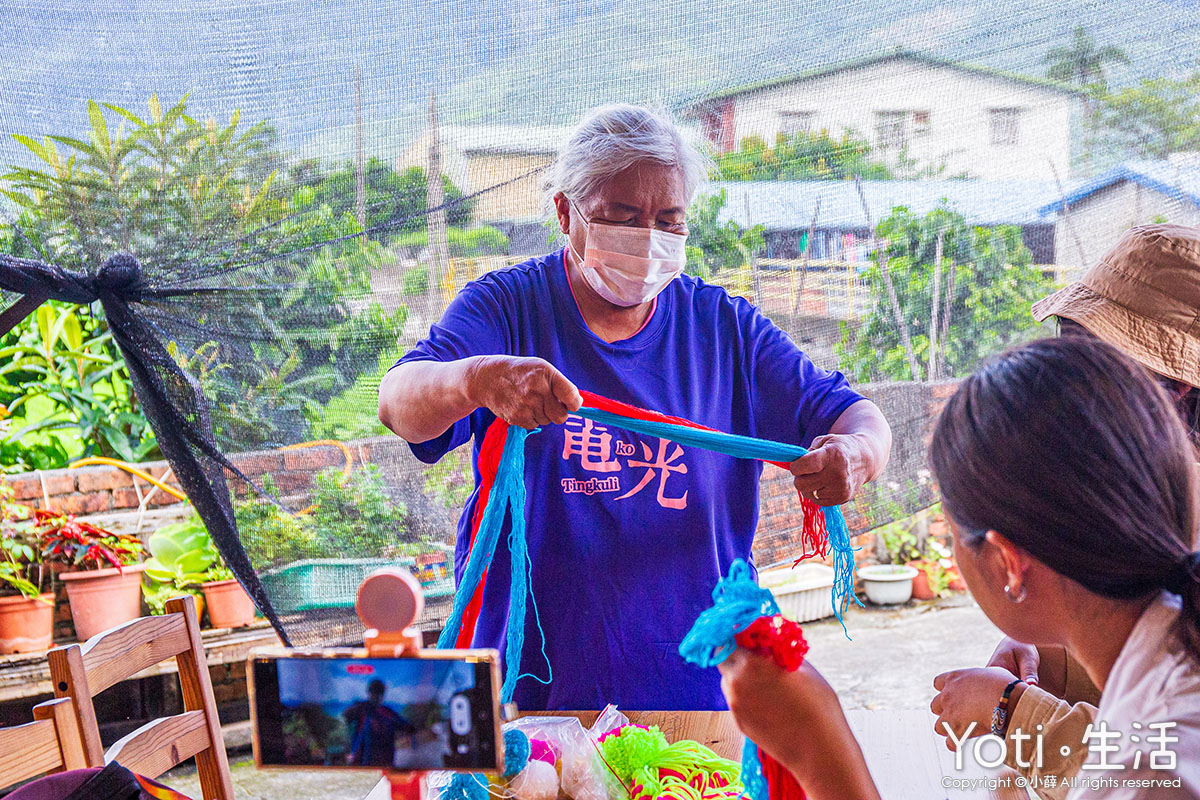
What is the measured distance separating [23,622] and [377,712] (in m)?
3.79

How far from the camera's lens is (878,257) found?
2.76 metres

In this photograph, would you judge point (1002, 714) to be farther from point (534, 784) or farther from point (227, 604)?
point (227, 604)

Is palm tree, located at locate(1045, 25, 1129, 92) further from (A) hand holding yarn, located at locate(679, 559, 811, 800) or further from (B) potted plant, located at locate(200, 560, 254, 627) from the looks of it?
(B) potted plant, located at locate(200, 560, 254, 627)

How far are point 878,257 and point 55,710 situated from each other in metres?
2.27

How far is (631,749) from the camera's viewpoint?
4.78ft

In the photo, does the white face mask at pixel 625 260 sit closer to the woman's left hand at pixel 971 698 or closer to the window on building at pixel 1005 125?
the woman's left hand at pixel 971 698

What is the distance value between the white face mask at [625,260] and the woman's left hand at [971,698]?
954 mm

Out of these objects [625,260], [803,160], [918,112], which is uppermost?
[918,112]

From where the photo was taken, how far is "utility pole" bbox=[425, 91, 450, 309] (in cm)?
244

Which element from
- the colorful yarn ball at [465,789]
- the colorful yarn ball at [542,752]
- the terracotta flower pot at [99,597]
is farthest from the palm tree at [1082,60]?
the terracotta flower pot at [99,597]

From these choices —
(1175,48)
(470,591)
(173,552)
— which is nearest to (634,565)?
(470,591)

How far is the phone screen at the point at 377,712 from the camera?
0.88 meters

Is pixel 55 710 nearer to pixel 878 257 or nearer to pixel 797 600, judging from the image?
pixel 878 257

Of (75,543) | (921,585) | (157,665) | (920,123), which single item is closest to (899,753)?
(920,123)
